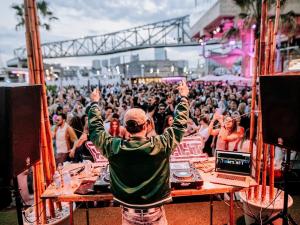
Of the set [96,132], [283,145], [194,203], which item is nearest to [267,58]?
[283,145]

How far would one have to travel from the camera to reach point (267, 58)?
2.95 meters

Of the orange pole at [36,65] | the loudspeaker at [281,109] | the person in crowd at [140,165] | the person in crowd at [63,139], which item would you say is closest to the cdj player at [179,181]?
the person in crowd at [140,165]

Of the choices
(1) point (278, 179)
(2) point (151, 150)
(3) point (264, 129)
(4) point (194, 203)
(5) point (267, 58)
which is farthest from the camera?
(1) point (278, 179)

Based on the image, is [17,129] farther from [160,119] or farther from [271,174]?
[160,119]

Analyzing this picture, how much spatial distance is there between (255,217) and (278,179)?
175cm

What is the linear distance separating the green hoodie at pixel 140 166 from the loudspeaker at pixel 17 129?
567 mm

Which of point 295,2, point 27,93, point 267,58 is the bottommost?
point 27,93

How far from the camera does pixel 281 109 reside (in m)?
2.34

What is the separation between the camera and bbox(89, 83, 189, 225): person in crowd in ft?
6.41

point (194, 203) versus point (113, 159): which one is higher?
point (113, 159)

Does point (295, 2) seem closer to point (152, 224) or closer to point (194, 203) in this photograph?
point (194, 203)

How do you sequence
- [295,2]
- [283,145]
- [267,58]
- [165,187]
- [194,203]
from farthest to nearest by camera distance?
[295,2] → [194,203] → [267,58] → [283,145] → [165,187]

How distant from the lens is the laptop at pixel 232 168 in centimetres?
281

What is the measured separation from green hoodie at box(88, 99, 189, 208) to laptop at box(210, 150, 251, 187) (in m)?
0.98
